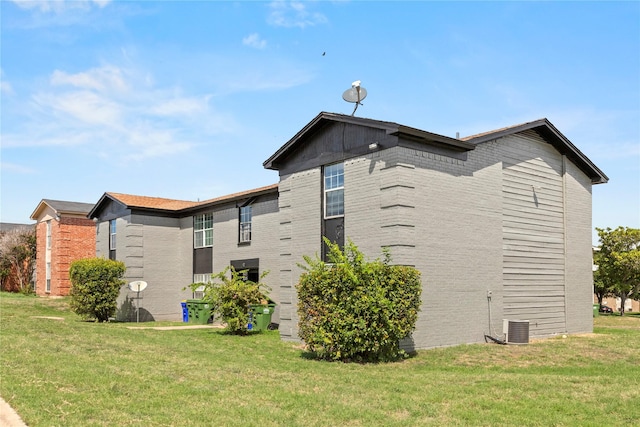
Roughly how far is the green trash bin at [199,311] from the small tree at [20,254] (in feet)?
79.2

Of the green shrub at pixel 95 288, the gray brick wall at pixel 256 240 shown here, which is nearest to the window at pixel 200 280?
the gray brick wall at pixel 256 240

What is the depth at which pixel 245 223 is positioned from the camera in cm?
2505

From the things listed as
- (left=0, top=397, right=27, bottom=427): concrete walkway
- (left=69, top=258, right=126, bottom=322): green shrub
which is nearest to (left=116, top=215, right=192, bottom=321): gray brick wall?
(left=69, top=258, right=126, bottom=322): green shrub

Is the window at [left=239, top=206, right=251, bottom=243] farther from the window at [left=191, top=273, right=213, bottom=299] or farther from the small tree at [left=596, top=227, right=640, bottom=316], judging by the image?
the small tree at [left=596, top=227, right=640, bottom=316]

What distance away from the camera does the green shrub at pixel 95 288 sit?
83.6 feet

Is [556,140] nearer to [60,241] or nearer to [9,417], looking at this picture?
[9,417]

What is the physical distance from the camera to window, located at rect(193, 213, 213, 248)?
89.3ft

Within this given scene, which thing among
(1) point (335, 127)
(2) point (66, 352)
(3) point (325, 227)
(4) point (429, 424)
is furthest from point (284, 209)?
(4) point (429, 424)

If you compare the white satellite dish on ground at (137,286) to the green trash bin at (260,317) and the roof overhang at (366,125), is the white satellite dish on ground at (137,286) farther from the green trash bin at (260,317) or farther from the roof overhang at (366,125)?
the roof overhang at (366,125)

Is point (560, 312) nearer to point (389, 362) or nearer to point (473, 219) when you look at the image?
point (473, 219)

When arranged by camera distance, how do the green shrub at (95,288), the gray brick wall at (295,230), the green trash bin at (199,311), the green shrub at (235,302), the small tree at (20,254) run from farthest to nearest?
the small tree at (20,254)
the green shrub at (95,288)
the green trash bin at (199,311)
the green shrub at (235,302)
the gray brick wall at (295,230)

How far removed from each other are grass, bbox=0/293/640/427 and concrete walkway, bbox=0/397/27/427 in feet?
0.41

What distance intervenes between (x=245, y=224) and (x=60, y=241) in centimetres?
1904

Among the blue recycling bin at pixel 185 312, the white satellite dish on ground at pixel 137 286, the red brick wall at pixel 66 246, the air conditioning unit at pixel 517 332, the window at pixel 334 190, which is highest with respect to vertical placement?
the window at pixel 334 190
